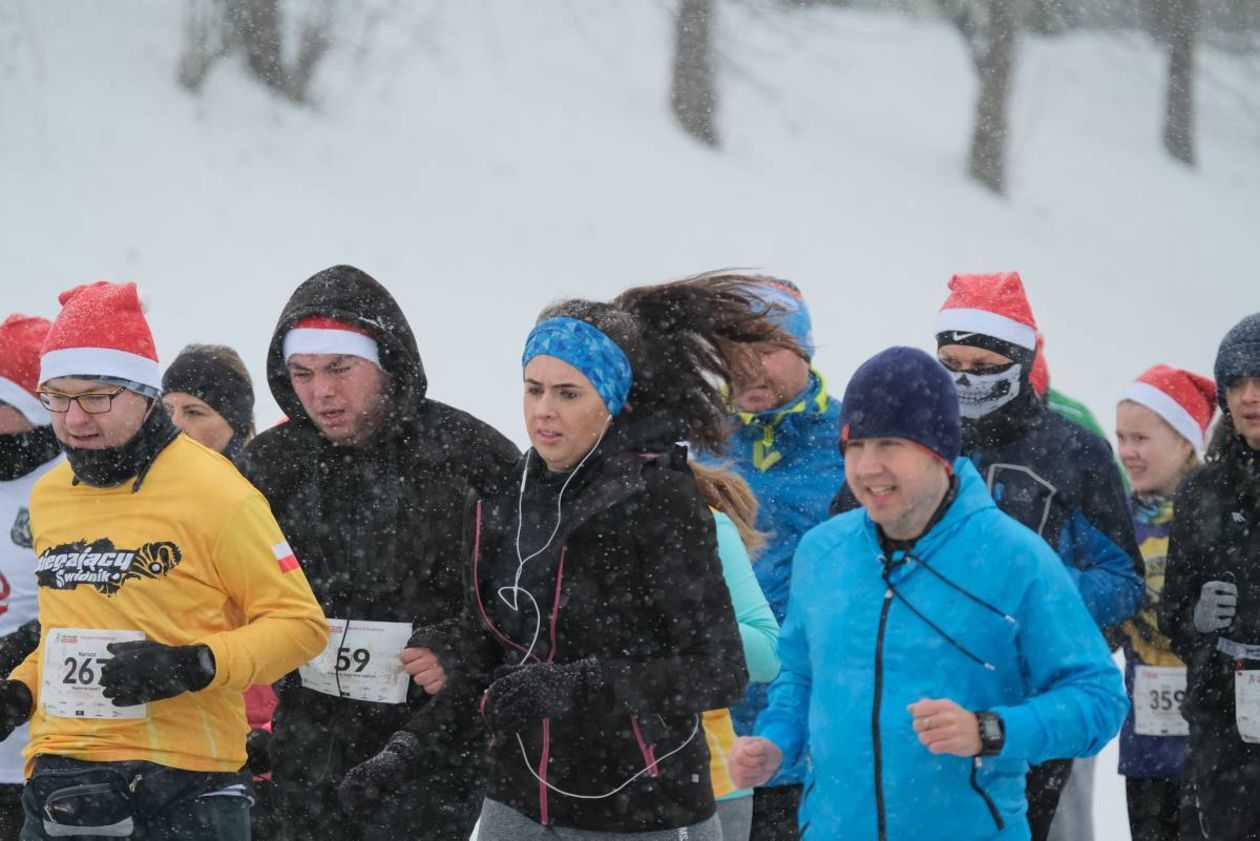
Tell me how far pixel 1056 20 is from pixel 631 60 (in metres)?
9.53

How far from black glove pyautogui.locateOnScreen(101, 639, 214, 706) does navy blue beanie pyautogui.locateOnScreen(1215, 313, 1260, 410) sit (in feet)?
9.76

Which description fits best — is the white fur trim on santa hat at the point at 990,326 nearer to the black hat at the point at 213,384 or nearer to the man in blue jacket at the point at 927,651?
the man in blue jacket at the point at 927,651

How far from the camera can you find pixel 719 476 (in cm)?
468

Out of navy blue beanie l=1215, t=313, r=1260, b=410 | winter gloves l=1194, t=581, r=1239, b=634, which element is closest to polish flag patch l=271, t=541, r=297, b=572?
winter gloves l=1194, t=581, r=1239, b=634

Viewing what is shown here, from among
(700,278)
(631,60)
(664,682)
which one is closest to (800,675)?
(664,682)

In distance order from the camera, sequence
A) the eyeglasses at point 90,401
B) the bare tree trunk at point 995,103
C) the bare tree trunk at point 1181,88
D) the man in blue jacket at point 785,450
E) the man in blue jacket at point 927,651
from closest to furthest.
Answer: the man in blue jacket at point 927,651 → the eyeglasses at point 90,401 → the man in blue jacket at point 785,450 → the bare tree trunk at point 995,103 → the bare tree trunk at point 1181,88

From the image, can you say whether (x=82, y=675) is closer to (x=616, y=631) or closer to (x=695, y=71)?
(x=616, y=631)

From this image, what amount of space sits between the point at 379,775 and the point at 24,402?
2.09m

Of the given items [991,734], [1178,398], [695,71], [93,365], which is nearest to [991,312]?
[1178,398]

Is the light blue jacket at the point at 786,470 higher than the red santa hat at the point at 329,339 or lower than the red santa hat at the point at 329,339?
lower

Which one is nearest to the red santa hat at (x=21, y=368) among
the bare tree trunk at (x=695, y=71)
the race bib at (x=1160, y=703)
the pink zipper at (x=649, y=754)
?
the pink zipper at (x=649, y=754)

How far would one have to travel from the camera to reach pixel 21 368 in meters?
5.43

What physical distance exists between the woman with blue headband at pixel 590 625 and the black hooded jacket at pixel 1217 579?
5.80ft

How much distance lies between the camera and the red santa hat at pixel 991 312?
208 inches
